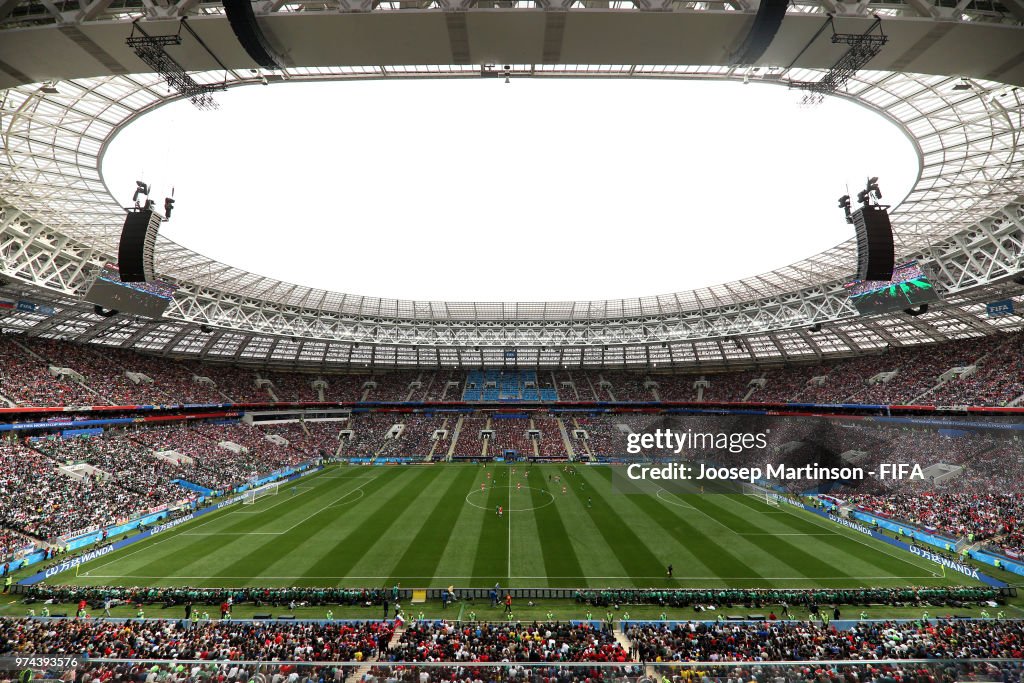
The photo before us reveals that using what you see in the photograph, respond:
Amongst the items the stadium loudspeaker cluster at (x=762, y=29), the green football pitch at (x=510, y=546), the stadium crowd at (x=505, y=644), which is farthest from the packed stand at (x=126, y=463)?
the stadium loudspeaker cluster at (x=762, y=29)

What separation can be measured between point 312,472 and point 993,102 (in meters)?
59.5

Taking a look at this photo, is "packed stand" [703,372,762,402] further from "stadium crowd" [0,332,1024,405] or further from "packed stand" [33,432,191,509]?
"packed stand" [33,432,191,509]

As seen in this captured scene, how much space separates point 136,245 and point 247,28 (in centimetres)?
1056

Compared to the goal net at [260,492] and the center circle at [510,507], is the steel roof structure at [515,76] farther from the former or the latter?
the center circle at [510,507]

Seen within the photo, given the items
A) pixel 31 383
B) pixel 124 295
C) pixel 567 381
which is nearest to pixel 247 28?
pixel 124 295

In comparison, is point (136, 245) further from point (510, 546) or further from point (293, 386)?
point (293, 386)

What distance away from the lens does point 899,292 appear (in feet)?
106

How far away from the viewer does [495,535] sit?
30.0 meters

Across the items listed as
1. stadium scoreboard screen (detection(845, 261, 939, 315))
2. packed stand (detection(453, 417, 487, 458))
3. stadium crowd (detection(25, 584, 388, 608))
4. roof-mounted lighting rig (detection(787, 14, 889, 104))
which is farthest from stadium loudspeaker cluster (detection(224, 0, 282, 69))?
packed stand (detection(453, 417, 487, 458))

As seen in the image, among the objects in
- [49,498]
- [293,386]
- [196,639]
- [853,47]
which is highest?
[853,47]

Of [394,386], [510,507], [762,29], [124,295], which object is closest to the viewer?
[762,29]

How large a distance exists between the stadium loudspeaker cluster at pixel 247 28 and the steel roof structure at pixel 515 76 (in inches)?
21.0

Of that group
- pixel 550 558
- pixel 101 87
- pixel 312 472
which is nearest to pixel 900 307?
pixel 550 558

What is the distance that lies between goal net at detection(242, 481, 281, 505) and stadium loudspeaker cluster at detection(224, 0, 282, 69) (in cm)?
4053
